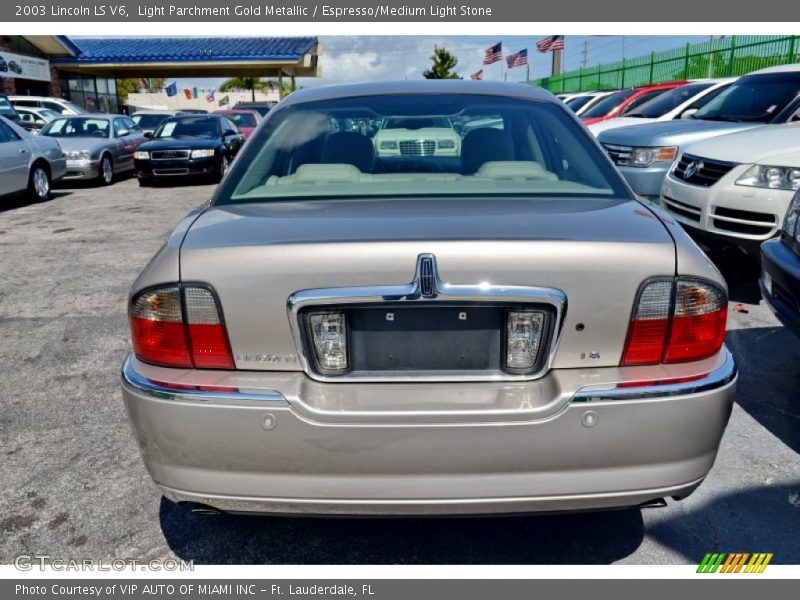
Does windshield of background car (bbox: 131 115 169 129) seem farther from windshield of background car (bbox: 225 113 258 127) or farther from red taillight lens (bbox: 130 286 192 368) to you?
red taillight lens (bbox: 130 286 192 368)

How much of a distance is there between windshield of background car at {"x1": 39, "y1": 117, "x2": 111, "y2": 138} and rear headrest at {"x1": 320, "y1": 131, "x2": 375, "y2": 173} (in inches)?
552

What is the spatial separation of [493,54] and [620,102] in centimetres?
2566

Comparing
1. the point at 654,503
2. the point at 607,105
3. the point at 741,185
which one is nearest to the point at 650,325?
the point at 654,503

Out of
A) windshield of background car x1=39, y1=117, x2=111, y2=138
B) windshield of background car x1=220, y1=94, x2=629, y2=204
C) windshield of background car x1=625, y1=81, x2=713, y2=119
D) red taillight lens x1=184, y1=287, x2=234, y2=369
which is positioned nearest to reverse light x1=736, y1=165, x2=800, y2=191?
windshield of background car x1=220, y1=94, x2=629, y2=204

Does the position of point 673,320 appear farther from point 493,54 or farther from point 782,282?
point 493,54

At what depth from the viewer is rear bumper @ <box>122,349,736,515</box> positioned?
199cm

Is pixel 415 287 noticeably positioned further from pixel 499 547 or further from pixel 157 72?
pixel 157 72

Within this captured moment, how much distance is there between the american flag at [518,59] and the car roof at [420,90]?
115 feet

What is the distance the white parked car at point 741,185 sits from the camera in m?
5.31

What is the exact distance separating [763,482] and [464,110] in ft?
6.67

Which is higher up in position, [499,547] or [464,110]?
[464,110]

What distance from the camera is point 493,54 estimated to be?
39.2m

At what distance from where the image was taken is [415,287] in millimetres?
1967
